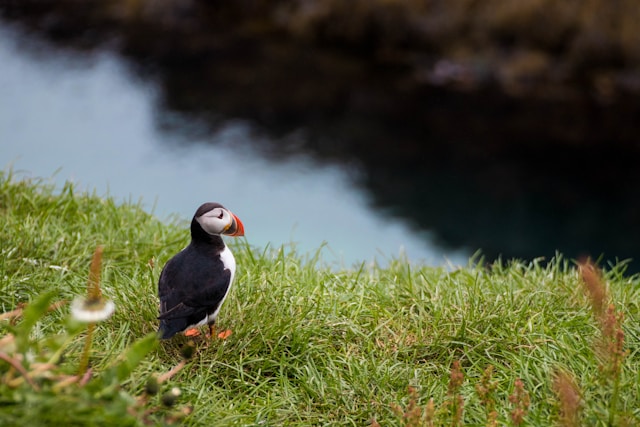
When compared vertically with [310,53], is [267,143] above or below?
below

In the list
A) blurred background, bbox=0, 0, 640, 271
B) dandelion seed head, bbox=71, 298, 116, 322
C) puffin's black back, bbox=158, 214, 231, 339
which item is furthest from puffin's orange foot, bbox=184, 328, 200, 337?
blurred background, bbox=0, 0, 640, 271

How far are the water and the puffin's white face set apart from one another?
784 centimetres

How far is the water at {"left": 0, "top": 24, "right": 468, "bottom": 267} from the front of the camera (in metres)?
13.0

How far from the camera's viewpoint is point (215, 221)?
3.29 metres

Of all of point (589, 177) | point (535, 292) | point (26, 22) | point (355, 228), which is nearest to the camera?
point (535, 292)

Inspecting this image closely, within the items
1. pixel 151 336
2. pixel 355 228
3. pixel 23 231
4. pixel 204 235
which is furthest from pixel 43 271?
pixel 355 228

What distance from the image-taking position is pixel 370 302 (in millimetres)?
4109

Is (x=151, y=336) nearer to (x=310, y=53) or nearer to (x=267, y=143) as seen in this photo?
(x=267, y=143)

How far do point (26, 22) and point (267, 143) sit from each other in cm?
1111

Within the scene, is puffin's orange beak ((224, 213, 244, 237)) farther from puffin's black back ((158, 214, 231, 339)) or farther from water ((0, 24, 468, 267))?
water ((0, 24, 468, 267))

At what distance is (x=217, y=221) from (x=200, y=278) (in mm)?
263

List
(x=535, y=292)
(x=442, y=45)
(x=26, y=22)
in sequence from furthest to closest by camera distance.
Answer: (x=26, y=22)
(x=442, y=45)
(x=535, y=292)

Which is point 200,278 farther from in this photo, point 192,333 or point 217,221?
point 192,333

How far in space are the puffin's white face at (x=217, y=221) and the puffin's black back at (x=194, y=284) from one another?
0.03 meters
